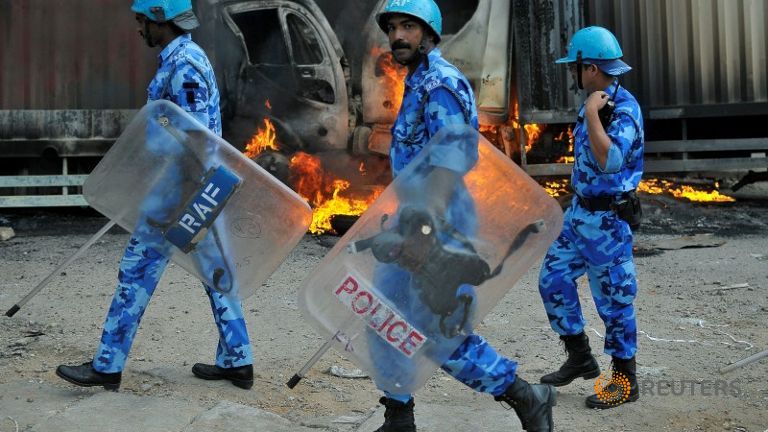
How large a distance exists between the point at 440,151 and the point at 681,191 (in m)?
8.12

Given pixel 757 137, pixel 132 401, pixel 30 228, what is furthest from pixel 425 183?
pixel 757 137

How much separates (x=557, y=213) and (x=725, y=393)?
1.79 meters

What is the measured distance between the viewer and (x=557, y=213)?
363 centimetres

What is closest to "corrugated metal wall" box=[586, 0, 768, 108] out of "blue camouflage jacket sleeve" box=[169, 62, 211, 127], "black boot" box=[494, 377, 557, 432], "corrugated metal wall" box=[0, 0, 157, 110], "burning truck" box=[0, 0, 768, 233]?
"burning truck" box=[0, 0, 768, 233]

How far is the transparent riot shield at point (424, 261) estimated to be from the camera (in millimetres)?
3541

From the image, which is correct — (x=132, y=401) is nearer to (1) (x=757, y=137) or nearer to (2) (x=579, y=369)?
(2) (x=579, y=369)

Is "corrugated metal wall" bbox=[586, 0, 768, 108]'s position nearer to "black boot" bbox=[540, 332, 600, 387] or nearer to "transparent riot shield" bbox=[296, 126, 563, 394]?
"black boot" bbox=[540, 332, 600, 387]

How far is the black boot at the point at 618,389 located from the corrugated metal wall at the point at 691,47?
21.4 ft

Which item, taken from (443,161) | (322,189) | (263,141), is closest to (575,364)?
(443,161)

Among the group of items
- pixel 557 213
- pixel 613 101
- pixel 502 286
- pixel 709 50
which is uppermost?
pixel 709 50

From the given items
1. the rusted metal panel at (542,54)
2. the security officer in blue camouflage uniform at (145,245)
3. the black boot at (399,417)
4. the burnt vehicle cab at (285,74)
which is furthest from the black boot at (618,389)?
the rusted metal panel at (542,54)

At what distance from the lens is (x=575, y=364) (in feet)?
16.0

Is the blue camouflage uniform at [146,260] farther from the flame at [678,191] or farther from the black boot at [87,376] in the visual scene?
the flame at [678,191]

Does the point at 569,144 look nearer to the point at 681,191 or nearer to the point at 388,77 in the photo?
the point at 681,191
